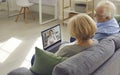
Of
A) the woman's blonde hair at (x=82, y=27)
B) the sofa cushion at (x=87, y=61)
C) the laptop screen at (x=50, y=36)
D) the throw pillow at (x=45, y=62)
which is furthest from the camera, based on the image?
the laptop screen at (x=50, y=36)

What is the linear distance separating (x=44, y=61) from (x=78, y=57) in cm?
29

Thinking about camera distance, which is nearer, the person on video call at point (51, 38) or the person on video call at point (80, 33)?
the person on video call at point (80, 33)

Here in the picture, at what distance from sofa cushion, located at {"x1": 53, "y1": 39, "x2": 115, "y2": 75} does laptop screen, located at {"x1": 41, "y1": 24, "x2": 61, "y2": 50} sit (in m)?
0.71

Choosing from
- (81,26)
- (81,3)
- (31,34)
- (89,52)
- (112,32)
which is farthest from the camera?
(81,3)

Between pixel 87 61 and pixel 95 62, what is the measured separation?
85 millimetres

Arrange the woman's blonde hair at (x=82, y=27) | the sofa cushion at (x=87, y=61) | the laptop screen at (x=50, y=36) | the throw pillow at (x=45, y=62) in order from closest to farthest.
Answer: the sofa cushion at (x=87, y=61), the throw pillow at (x=45, y=62), the woman's blonde hair at (x=82, y=27), the laptop screen at (x=50, y=36)

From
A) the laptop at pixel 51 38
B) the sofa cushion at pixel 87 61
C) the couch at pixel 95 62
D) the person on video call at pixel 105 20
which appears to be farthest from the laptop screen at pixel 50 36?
the sofa cushion at pixel 87 61

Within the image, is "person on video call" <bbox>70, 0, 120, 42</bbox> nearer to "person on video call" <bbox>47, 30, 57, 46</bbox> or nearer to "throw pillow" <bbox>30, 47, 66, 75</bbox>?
"person on video call" <bbox>47, 30, 57, 46</bbox>

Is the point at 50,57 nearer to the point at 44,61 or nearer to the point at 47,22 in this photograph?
the point at 44,61

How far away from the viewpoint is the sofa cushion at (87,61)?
1365 millimetres

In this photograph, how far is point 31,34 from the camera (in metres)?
4.46

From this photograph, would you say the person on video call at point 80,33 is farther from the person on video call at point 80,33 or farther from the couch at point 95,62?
the couch at point 95,62

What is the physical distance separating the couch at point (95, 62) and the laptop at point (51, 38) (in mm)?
587

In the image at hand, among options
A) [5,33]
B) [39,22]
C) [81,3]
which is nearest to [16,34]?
[5,33]
